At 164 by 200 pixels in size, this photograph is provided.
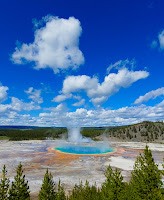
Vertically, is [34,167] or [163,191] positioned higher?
[163,191]

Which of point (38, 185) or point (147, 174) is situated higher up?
point (147, 174)

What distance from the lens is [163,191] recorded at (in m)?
13.4

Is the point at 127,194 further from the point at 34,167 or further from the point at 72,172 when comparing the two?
the point at 34,167

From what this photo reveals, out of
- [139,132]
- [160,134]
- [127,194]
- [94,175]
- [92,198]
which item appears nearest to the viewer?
[127,194]

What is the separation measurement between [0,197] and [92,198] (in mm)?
9660

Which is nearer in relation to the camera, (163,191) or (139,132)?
(163,191)

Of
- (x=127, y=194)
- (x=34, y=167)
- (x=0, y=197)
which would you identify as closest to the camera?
(x=0, y=197)

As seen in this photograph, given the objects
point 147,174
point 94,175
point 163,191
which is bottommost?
point 94,175

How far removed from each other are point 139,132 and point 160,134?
14533 mm

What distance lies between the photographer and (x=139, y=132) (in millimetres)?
111125

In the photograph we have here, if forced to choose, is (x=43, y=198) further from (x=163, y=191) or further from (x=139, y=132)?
(x=139, y=132)

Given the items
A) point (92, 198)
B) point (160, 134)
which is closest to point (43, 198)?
point (92, 198)

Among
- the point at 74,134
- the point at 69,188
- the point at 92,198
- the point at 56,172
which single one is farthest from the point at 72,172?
the point at 74,134

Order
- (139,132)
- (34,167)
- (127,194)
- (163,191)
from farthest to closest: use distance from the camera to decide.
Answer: (139,132), (34,167), (127,194), (163,191)
